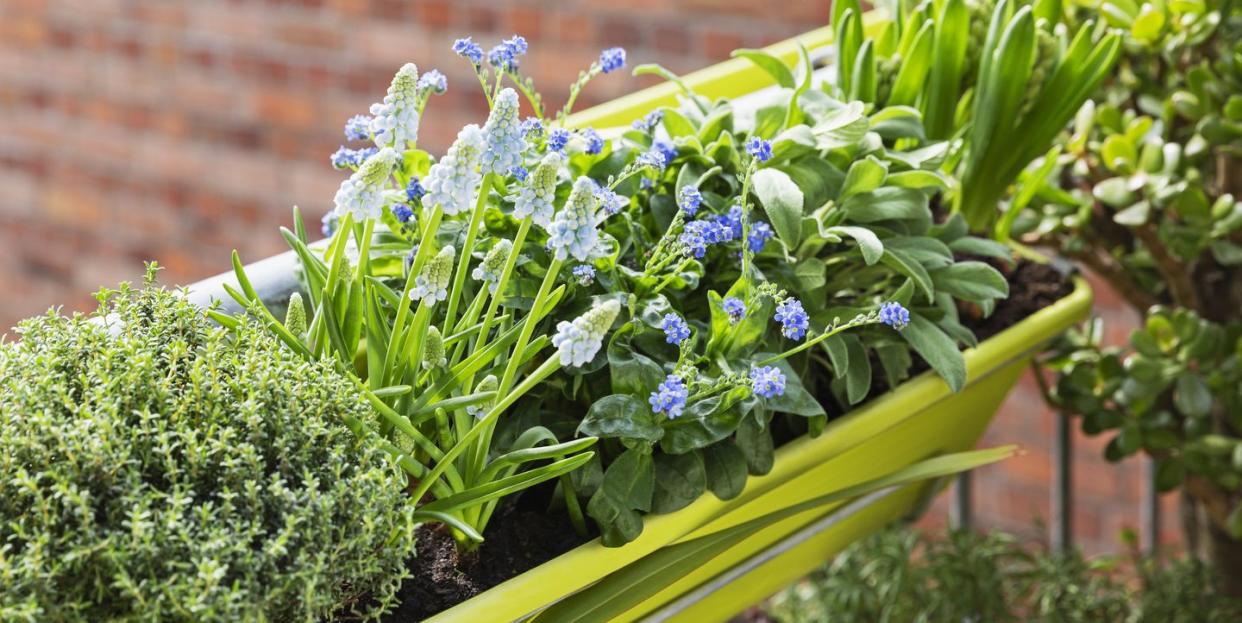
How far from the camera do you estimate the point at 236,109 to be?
9.42 feet

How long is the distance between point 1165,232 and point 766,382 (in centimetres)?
54

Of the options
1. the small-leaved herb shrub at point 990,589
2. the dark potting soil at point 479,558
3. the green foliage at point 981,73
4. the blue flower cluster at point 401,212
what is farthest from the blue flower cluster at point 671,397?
the small-leaved herb shrub at point 990,589

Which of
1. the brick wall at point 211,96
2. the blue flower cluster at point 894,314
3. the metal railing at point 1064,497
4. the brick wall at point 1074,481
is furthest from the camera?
the brick wall at point 211,96

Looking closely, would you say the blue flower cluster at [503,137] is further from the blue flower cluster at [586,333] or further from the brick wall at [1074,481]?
the brick wall at [1074,481]

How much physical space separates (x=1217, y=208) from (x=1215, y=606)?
1.32 feet

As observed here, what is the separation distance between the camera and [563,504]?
79 cm

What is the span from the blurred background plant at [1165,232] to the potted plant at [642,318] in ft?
0.65

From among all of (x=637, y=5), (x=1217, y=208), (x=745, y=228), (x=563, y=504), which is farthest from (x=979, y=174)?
(x=637, y=5)

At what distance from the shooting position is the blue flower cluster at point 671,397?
0.71 m

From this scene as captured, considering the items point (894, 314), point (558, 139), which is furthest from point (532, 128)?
point (894, 314)

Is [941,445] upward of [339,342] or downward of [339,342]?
downward

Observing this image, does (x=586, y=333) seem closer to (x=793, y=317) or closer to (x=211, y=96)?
(x=793, y=317)

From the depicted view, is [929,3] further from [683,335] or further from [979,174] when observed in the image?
[683,335]

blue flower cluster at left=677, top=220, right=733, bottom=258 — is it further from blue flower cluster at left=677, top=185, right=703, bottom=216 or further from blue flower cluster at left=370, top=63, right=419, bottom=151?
blue flower cluster at left=370, top=63, right=419, bottom=151
